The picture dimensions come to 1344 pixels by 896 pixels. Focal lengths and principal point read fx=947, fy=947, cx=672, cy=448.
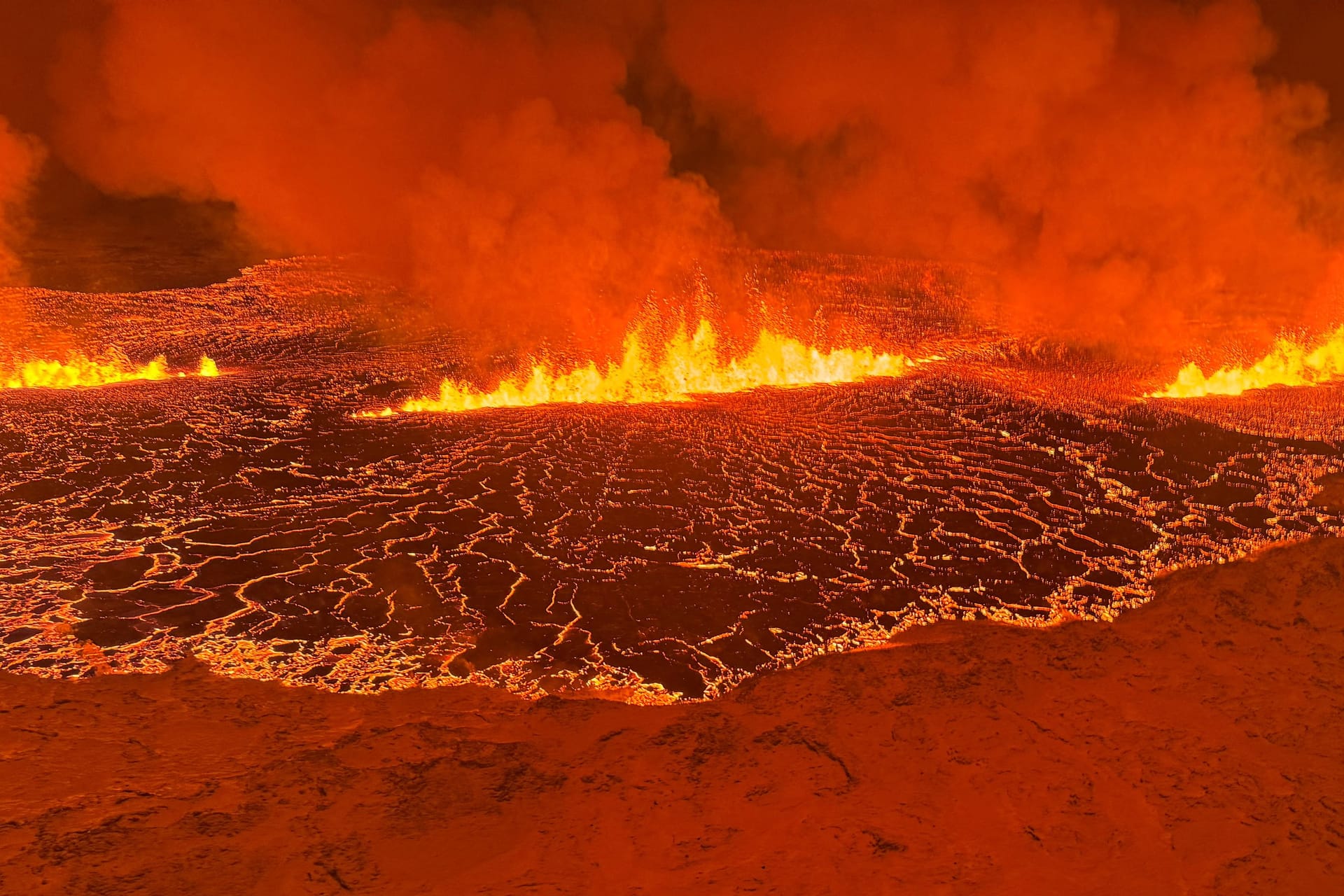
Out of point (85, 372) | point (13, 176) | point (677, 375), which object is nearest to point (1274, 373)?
point (677, 375)

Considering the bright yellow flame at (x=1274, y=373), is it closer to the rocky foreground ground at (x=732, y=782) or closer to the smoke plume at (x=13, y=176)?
the rocky foreground ground at (x=732, y=782)

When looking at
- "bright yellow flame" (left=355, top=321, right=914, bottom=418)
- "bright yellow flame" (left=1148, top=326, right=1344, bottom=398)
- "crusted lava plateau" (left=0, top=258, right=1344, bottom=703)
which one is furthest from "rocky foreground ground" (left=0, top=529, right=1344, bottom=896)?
"bright yellow flame" (left=1148, top=326, right=1344, bottom=398)

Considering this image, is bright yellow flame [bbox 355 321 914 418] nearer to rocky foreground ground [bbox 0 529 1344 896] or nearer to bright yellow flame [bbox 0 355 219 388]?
bright yellow flame [bbox 0 355 219 388]

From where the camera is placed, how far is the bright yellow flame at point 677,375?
25.1 feet

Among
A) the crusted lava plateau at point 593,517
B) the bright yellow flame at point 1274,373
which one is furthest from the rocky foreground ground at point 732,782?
the bright yellow flame at point 1274,373

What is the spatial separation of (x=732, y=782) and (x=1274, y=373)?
795 centimetres

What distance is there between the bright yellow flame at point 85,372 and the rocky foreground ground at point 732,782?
540 cm

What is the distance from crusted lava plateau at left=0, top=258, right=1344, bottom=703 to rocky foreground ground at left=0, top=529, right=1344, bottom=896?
0.32 meters

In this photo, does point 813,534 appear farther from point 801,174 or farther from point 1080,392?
point 801,174

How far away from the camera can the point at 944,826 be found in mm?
2752

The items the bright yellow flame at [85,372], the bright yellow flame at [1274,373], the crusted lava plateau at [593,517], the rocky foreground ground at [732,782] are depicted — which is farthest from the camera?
the bright yellow flame at [1274,373]

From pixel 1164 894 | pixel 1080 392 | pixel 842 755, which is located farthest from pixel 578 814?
pixel 1080 392

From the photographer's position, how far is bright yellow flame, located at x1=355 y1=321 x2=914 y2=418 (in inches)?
301

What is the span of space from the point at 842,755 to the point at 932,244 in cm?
1128
